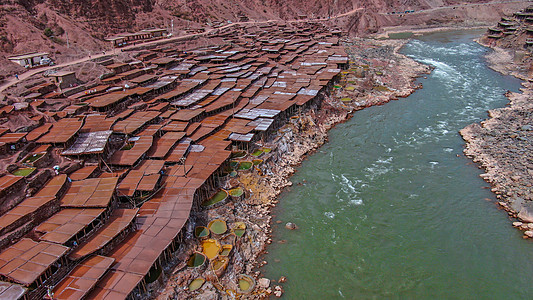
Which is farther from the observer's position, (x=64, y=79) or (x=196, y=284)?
(x=64, y=79)

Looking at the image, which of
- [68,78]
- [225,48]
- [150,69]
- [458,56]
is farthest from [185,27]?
[458,56]

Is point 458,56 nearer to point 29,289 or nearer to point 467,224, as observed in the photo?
point 467,224

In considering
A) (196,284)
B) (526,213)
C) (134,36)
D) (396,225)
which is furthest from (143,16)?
(526,213)

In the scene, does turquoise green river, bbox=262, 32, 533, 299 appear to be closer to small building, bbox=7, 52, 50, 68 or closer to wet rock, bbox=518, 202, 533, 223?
wet rock, bbox=518, 202, 533, 223

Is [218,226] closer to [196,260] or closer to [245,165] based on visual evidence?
[196,260]

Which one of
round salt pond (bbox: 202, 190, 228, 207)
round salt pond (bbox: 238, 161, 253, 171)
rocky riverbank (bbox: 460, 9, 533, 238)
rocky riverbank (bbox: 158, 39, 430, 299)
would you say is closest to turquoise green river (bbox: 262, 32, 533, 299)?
rocky riverbank (bbox: 460, 9, 533, 238)

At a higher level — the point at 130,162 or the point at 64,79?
the point at 64,79

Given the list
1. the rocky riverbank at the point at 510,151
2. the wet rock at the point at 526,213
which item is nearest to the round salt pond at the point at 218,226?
the rocky riverbank at the point at 510,151
